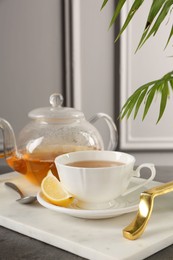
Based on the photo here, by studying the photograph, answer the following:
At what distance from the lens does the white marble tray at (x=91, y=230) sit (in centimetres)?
59

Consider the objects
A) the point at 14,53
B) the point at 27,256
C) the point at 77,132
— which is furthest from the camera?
the point at 14,53

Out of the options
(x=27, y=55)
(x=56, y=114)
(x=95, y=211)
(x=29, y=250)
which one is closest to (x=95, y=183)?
(x=95, y=211)

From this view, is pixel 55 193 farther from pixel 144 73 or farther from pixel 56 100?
pixel 144 73

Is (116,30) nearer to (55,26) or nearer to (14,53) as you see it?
(55,26)

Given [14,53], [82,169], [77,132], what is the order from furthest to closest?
[14,53] < [77,132] < [82,169]

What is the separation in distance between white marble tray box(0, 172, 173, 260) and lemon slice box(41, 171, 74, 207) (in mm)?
20

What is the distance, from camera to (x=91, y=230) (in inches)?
26.3

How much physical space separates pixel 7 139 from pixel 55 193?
0.21 m

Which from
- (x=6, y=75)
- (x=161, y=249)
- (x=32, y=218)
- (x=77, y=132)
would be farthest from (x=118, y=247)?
(x=6, y=75)

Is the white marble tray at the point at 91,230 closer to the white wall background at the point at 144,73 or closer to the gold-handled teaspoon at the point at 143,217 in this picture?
the gold-handled teaspoon at the point at 143,217

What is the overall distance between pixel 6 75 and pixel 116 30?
50cm

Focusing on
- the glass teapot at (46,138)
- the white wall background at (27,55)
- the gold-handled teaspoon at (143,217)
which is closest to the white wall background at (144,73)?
the white wall background at (27,55)

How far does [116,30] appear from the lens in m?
2.04

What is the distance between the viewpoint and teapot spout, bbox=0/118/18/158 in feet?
3.03
